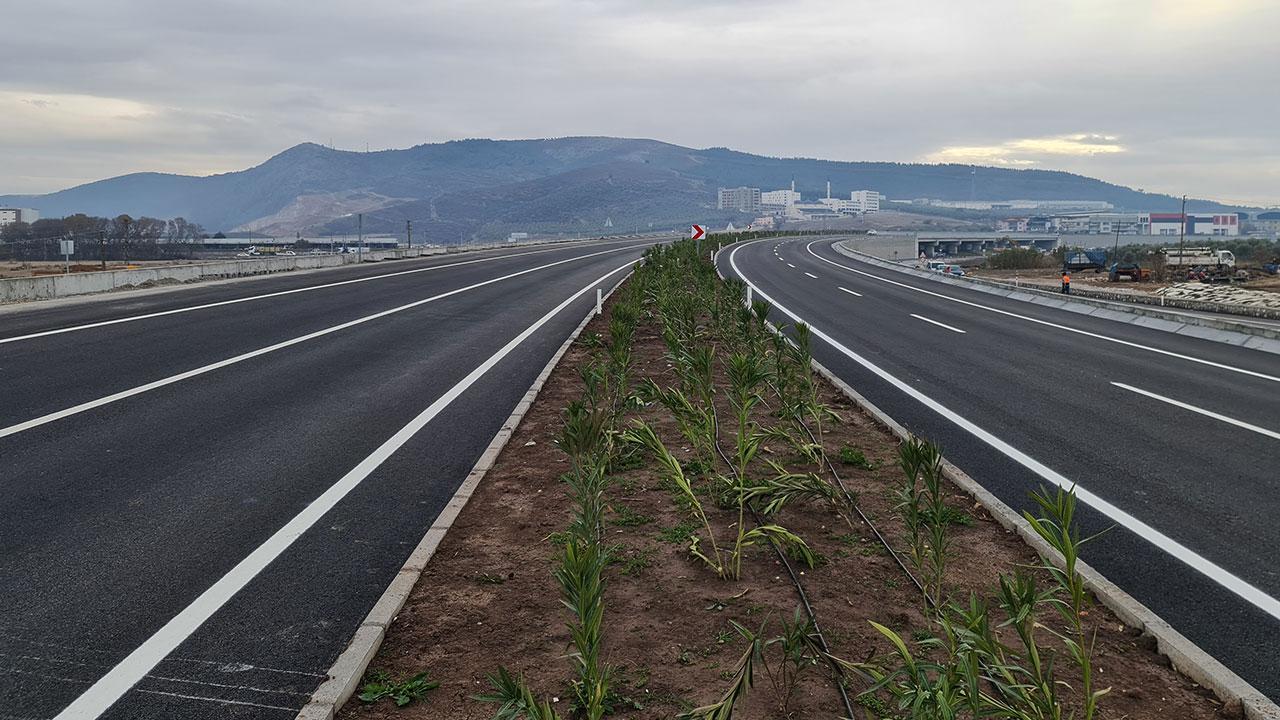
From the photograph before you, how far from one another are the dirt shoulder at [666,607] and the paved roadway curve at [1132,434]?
0.77 m

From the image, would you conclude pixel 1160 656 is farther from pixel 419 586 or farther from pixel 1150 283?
pixel 1150 283

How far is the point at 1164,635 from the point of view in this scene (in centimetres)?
456

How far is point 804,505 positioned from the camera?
689cm

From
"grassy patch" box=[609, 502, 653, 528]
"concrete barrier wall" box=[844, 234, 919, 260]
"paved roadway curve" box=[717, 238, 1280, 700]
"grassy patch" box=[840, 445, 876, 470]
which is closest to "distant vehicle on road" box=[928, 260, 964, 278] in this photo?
"concrete barrier wall" box=[844, 234, 919, 260]

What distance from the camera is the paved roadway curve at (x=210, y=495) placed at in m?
4.22

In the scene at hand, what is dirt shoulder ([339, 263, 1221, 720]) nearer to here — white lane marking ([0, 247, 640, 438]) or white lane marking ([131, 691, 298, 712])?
white lane marking ([131, 691, 298, 712])

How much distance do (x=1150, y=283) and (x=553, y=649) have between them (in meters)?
48.5

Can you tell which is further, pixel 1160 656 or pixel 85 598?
pixel 85 598

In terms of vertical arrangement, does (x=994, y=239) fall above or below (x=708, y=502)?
above

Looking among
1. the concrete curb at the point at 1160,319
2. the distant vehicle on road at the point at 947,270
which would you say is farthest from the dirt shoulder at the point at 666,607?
the distant vehicle on road at the point at 947,270

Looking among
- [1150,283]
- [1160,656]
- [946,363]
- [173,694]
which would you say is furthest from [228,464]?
[1150,283]

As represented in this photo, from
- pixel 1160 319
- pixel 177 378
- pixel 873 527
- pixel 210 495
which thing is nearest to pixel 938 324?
pixel 1160 319

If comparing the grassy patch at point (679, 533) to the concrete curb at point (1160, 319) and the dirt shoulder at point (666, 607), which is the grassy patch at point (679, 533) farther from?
the concrete curb at point (1160, 319)

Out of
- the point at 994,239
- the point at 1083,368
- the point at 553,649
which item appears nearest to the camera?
the point at 553,649
